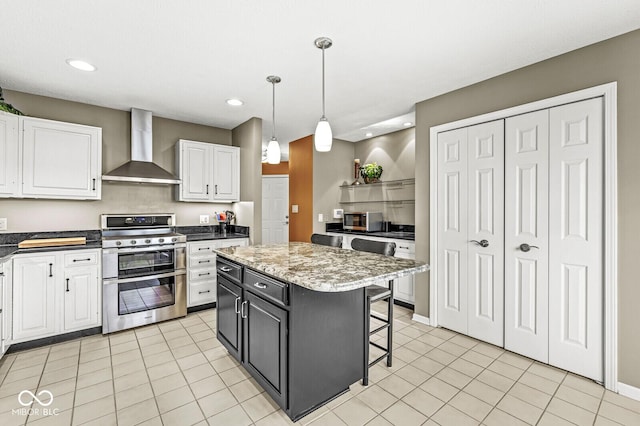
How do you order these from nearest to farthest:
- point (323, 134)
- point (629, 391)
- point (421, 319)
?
point (629, 391) < point (323, 134) < point (421, 319)

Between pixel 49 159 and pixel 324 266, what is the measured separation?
3.14 meters

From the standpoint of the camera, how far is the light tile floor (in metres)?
1.83

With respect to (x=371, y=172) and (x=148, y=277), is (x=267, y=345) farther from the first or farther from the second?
(x=371, y=172)

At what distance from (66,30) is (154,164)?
1.86 metres

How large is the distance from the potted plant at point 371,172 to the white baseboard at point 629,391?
3498 millimetres

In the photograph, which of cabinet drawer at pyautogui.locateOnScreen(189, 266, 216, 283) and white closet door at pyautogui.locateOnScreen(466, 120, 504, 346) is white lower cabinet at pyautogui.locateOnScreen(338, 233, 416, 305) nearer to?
white closet door at pyautogui.locateOnScreen(466, 120, 504, 346)

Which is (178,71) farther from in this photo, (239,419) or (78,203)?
(239,419)

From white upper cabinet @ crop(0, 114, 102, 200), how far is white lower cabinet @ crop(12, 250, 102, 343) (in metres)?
0.71

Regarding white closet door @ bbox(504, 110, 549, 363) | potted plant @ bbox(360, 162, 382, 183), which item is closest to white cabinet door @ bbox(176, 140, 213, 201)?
potted plant @ bbox(360, 162, 382, 183)

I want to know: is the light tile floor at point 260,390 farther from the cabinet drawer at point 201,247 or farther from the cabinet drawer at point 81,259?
the cabinet drawer at point 201,247

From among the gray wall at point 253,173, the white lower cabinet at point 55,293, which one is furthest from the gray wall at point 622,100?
the white lower cabinet at point 55,293

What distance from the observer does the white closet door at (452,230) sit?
298 cm

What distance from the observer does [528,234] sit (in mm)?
2541

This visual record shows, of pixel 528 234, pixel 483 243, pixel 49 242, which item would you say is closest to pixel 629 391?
pixel 528 234
